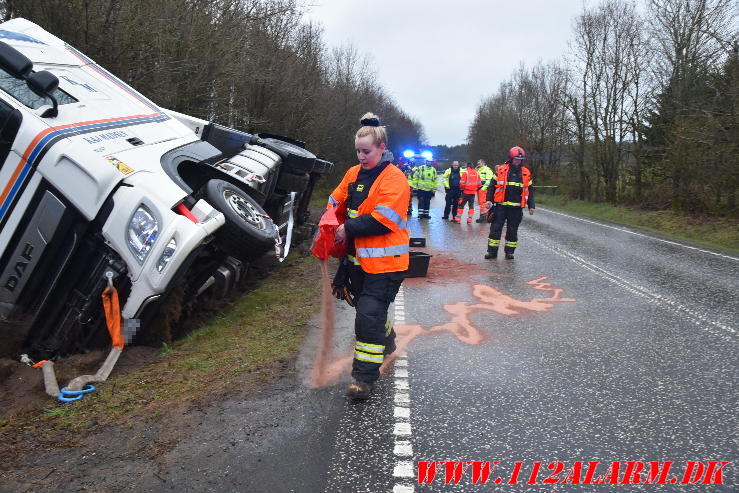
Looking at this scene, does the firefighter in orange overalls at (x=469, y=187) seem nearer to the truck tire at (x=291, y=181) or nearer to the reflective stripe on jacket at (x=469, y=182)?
the reflective stripe on jacket at (x=469, y=182)

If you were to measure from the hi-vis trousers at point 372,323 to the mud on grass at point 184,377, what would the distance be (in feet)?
2.50

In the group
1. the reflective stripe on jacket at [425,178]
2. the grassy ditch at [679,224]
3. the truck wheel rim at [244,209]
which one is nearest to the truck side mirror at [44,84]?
the truck wheel rim at [244,209]

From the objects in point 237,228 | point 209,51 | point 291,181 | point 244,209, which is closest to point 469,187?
point 209,51

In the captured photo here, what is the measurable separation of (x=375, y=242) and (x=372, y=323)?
55 centimetres

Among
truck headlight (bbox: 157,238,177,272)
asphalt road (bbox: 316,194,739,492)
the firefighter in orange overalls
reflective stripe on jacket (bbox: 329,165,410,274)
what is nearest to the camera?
asphalt road (bbox: 316,194,739,492)

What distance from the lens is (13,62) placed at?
439cm

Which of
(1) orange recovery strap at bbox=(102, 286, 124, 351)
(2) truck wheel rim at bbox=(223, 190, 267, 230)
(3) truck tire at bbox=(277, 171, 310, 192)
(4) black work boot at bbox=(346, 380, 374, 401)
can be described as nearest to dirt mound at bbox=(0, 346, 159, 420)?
(1) orange recovery strap at bbox=(102, 286, 124, 351)

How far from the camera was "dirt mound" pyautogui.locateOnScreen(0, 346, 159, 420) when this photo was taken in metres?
3.82

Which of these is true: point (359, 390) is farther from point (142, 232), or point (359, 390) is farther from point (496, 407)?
point (142, 232)

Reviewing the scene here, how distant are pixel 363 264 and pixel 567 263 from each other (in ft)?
20.3

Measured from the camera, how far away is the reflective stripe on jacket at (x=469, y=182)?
16766 mm

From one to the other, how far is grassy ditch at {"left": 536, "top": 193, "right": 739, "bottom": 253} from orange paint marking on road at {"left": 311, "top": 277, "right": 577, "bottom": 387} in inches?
298

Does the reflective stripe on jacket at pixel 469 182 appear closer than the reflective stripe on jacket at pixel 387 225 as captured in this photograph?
No

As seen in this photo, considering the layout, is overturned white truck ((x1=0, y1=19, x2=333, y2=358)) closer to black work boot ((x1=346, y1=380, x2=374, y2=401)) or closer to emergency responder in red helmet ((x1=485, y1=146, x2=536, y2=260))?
black work boot ((x1=346, y1=380, x2=374, y2=401))
